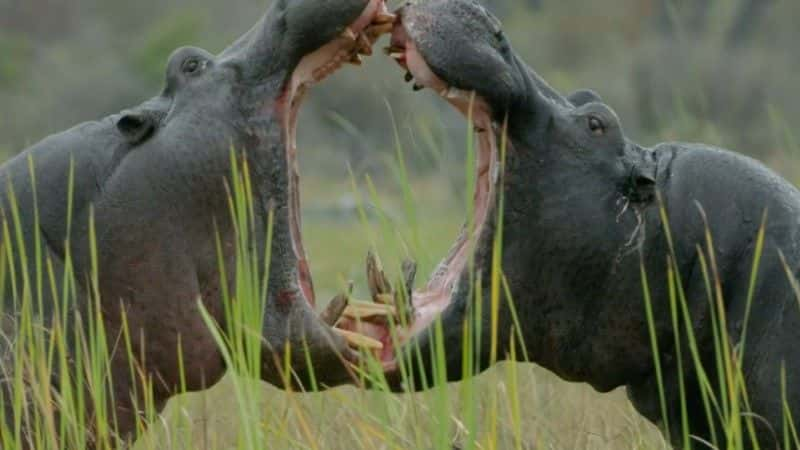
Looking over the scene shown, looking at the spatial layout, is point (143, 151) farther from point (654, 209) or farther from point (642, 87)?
point (642, 87)

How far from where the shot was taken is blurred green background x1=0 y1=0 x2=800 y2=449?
18.6 feet

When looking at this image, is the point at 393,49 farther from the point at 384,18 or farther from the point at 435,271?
the point at 435,271

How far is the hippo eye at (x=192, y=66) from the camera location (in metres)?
4.92

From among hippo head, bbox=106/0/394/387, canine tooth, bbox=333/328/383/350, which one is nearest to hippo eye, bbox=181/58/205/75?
hippo head, bbox=106/0/394/387

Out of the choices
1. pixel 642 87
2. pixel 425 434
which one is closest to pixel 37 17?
pixel 642 87

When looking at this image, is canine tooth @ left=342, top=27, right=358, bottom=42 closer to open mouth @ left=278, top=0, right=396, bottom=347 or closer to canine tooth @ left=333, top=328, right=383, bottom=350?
open mouth @ left=278, top=0, right=396, bottom=347

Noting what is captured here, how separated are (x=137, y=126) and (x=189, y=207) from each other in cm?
23

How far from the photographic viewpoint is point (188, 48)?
4902mm

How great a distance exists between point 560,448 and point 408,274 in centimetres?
68

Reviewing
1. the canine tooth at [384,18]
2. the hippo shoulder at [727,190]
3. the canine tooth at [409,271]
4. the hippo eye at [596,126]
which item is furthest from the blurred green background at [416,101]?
the hippo shoulder at [727,190]

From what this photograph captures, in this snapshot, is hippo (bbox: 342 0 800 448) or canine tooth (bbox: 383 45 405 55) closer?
hippo (bbox: 342 0 800 448)

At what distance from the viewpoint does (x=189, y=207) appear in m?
4.79

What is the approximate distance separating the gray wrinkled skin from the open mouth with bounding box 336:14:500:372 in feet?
0.11

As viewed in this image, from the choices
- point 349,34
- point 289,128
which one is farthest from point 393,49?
point 289,128
